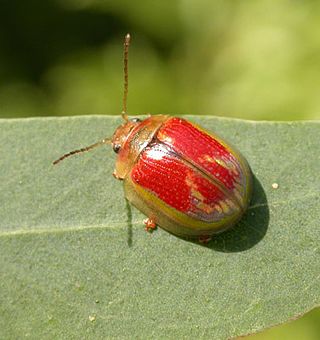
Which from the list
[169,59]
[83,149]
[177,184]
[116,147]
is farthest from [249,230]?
[169,59]

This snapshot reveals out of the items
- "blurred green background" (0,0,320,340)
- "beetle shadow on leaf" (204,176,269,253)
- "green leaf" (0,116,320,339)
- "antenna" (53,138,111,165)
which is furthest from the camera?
"blurred green background" (0,0,320,340)

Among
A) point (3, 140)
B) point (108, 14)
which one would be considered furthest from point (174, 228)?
→ point (108, 14)

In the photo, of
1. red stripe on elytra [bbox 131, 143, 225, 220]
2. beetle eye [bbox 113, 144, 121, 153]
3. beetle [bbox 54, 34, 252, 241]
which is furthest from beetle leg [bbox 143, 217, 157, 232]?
beetle eye [bbox 113, 144, 121, 153]

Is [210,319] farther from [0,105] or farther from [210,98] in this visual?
[0,105]

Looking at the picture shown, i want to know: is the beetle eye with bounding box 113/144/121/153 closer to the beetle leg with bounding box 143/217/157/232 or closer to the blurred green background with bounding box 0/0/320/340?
the beetle leg with bounding box 143/217/157/232

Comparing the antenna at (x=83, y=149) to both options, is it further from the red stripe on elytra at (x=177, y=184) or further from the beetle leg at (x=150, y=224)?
the beetle leg at (x=150, y=224)

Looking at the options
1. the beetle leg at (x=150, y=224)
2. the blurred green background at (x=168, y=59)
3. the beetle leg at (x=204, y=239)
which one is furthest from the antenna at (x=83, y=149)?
the blurred green background at (x=168, y=59)
